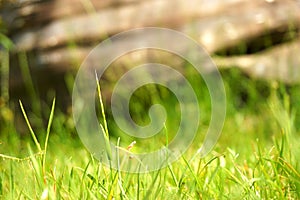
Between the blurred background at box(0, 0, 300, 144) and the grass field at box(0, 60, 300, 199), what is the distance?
0.09ft

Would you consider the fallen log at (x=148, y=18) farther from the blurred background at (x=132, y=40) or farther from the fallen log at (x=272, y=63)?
the fallen log at (x=272, y=63)

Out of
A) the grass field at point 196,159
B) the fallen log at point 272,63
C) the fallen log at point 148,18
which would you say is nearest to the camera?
the grass field at point 196,159

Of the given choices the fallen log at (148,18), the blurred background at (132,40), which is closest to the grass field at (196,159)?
the blurred background at (132,40)

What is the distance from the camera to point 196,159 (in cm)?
170

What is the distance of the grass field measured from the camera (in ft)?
3.88

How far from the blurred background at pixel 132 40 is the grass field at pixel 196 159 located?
0.03 metres

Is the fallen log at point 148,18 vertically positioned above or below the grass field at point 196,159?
above

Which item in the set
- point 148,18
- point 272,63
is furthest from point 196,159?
point 148,18

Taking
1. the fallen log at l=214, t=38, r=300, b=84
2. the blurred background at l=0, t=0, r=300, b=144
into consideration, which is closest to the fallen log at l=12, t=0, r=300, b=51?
the blurred background at l=0, t=0, r=300, b=144

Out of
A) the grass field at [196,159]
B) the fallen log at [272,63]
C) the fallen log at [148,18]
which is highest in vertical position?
the fallen log at [148,18]

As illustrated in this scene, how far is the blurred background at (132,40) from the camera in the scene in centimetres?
289

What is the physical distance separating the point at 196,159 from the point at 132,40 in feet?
4.66

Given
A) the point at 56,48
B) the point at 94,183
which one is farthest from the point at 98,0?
the point at 94,183

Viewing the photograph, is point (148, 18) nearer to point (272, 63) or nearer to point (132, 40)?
point (132, 40)
